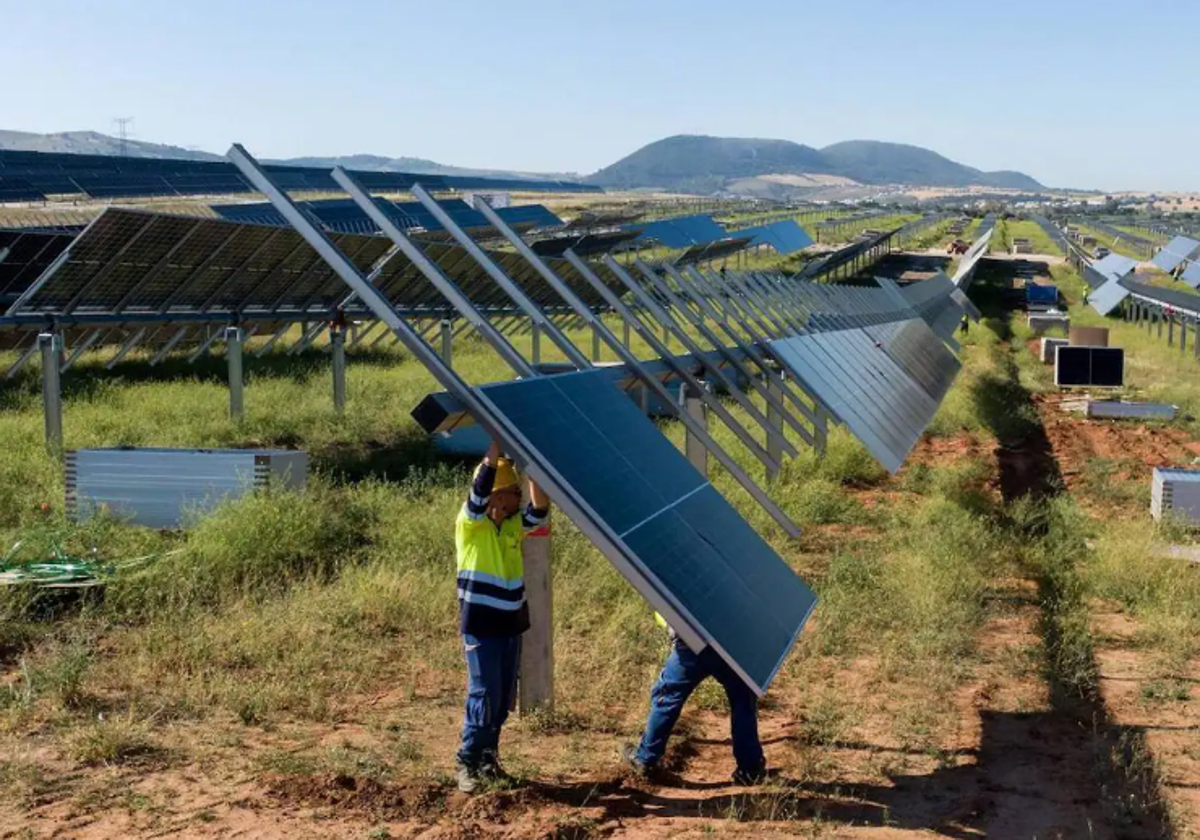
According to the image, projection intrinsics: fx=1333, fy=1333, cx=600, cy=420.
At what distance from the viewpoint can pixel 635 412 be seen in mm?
8055

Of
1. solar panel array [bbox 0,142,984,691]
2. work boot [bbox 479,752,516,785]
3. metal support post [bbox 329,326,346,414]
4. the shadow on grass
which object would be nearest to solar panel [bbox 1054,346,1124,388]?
solar panel array [bbox 0,142,984,691]

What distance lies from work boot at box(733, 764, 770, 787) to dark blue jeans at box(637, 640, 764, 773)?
0.01m

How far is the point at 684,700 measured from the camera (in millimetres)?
6793

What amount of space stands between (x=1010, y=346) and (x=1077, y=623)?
1289 inches

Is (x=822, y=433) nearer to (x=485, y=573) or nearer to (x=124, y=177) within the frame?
(x=485, y=573)

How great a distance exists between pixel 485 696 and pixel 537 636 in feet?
3.82

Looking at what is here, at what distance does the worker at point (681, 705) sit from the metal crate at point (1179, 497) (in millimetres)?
8707

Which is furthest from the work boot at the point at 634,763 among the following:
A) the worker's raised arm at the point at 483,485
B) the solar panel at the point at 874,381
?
the solar panel at the point at 874,381

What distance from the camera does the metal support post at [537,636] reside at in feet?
24.8

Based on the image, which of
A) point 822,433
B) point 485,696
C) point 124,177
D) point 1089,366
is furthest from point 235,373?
point 124,177

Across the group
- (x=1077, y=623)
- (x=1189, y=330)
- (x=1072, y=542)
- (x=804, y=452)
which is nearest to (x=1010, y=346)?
(x=1189, y=330)

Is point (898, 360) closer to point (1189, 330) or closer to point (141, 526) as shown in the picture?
point (141, 526)

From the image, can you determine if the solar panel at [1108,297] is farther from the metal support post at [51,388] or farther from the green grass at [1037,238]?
→ the green grass at [1037,238]

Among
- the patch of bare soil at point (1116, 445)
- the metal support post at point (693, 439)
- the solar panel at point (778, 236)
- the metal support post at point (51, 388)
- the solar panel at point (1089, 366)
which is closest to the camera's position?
the metal support post at point (693, 439)
